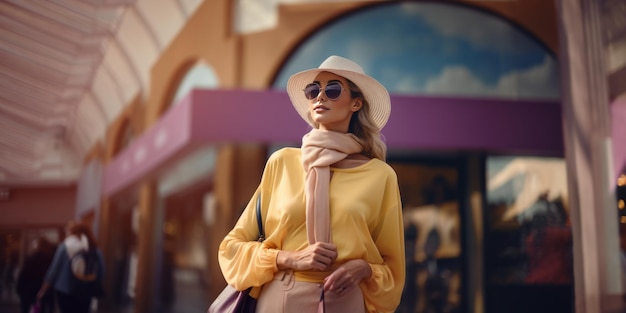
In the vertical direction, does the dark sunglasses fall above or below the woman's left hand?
above

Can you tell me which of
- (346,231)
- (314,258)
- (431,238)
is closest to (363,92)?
(346,231)

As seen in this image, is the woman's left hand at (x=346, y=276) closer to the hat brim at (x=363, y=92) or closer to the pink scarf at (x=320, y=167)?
the pink scarf at (x=320, y=167)

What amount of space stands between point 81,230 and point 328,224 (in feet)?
18.5

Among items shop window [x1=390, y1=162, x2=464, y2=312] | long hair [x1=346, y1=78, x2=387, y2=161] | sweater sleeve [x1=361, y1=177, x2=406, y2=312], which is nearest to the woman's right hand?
sweater sleeve [x1=361, y1=177, x2=406, y2=312]

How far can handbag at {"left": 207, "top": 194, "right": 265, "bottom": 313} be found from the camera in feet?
7.70

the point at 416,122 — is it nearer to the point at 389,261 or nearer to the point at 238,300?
the point at 389,261

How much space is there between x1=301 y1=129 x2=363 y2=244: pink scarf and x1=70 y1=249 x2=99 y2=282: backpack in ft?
17.8

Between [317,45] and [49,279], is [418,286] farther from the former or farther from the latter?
[49,279]

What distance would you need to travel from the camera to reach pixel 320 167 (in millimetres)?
2295

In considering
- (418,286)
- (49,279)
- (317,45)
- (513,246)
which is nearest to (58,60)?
(49,279)

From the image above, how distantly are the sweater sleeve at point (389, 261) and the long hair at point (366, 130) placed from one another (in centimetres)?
19

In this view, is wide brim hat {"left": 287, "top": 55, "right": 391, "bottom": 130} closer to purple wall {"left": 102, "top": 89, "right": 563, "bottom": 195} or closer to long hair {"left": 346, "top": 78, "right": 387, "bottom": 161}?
long hair {"left": 346, "top": 78, "right": 387, "bottom": 161}

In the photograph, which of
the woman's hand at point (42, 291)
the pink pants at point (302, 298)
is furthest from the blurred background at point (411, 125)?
the pink pants at point (302, 298)

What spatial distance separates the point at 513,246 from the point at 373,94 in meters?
7.30
